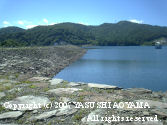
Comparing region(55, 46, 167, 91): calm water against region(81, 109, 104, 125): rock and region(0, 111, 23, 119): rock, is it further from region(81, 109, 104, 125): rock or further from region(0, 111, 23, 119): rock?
region(0, 111, 23, 119): rock

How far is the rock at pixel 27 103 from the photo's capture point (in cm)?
446

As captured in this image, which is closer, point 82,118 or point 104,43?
point 82,118

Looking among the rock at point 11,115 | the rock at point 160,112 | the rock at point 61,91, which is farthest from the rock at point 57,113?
the rock at point 160,112

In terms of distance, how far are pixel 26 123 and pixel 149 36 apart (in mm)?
187217

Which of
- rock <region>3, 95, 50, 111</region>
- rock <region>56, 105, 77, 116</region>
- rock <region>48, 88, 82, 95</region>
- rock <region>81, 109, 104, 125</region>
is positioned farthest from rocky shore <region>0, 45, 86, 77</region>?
rock <region>81, 109, 104, 125</region>

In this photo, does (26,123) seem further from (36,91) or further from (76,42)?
(76,42)

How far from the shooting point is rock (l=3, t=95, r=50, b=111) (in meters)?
4.46

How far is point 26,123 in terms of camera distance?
3717 mm

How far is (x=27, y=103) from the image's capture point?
4.69m

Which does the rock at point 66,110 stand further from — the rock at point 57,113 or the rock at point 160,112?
the rock at point 160,112

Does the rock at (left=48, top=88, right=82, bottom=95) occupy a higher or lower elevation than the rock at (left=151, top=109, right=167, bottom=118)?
higher

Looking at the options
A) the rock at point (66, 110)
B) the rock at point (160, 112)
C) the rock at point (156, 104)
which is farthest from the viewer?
the rock at point (156, 104)

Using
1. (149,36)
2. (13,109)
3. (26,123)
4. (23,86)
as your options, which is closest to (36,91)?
(23,86)

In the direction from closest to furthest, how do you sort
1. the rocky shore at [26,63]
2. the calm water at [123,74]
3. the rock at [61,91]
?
the rock at [61,91]
the rocky shore at [26,63]
the calm water at [123,74]
